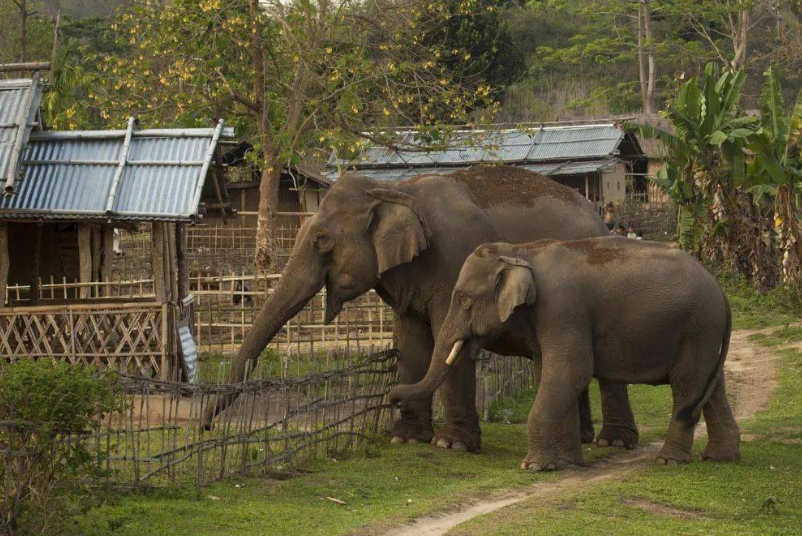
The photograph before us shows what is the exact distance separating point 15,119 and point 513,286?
7317 millimetres

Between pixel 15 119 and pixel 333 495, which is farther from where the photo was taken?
pixel 15 119

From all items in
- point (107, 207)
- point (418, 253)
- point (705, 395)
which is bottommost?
point (705, 395)

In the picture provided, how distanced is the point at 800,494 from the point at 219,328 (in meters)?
12.6

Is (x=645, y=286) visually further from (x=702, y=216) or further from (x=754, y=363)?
(x=702, y=216)

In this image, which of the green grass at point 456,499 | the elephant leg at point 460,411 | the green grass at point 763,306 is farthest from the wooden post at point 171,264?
the green grass at point 763,306

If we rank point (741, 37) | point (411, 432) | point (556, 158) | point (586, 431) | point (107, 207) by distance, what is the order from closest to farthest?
point (411, 432) < point (586, 431) < point (107, 207) < point (556, 158) < point (741, 37)

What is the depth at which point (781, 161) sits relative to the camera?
2284cm

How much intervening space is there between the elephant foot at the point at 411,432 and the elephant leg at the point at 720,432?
9.29 feet

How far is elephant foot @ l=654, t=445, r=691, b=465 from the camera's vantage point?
11984mm

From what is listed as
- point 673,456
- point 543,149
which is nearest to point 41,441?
point 673,456

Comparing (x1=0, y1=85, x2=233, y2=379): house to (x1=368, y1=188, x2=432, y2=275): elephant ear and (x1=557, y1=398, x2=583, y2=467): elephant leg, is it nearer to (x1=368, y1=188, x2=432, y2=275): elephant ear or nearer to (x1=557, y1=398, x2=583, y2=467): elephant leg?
(x1=368, y1=188, x2=432, y2=275): elephant ear

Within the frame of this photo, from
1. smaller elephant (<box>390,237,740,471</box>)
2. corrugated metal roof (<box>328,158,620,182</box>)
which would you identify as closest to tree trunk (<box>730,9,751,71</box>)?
corrugated metal roof (<box>328,158,620,182</box>)

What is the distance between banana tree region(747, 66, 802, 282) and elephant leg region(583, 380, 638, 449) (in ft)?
32.3

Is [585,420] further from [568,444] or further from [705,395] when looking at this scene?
[705,395]
